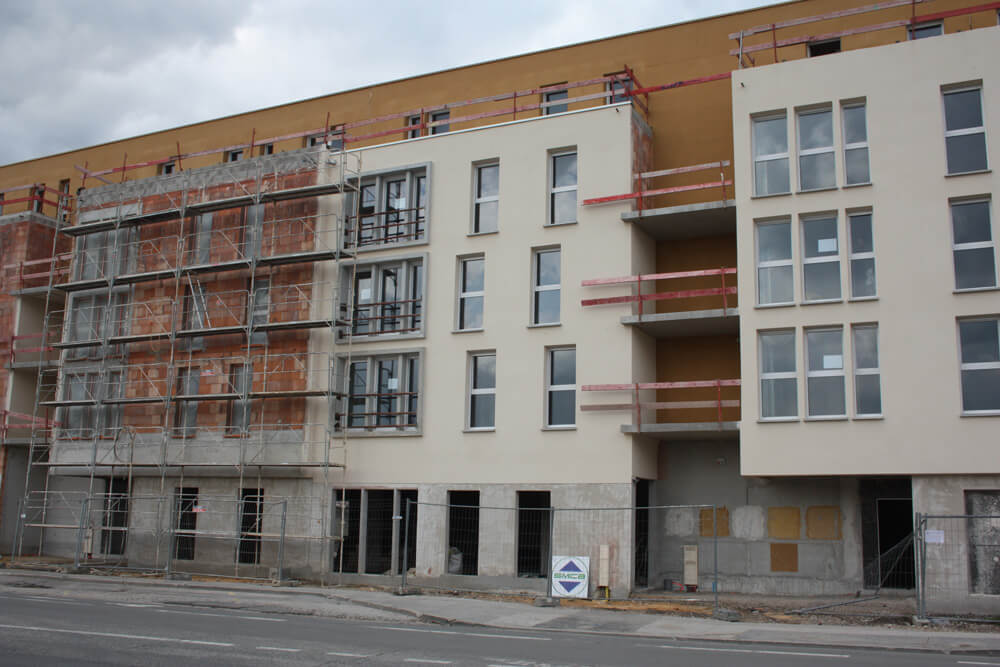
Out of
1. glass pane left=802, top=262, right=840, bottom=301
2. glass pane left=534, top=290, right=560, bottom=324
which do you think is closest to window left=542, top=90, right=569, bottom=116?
glass pane left=534, top=290, right=560, bottom=324

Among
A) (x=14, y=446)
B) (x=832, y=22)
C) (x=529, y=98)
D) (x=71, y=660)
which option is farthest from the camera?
(x=14, y=446)

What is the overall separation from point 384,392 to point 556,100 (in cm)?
995

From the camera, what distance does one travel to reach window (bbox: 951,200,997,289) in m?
19.8

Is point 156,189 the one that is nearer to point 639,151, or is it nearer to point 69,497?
point 69,497

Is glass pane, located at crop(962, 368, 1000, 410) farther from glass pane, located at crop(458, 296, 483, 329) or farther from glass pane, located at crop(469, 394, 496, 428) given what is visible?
glass pane, located at crop(458, 296, 483, 329)

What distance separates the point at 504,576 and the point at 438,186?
34.3 feet

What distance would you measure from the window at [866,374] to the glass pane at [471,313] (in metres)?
9.45

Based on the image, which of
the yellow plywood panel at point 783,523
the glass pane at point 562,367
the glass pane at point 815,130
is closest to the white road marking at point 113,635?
the glass pane at point 562,367

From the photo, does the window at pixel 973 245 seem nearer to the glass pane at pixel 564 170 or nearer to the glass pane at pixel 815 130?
the glass pane at pixel 815 130

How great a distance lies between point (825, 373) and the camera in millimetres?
20719

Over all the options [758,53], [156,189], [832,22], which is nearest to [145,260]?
[156,189]

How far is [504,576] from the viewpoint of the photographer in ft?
76.6

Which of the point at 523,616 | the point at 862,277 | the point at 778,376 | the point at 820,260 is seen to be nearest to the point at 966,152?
the point at 862,277

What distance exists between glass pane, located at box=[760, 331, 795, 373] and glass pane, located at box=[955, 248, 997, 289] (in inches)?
139
